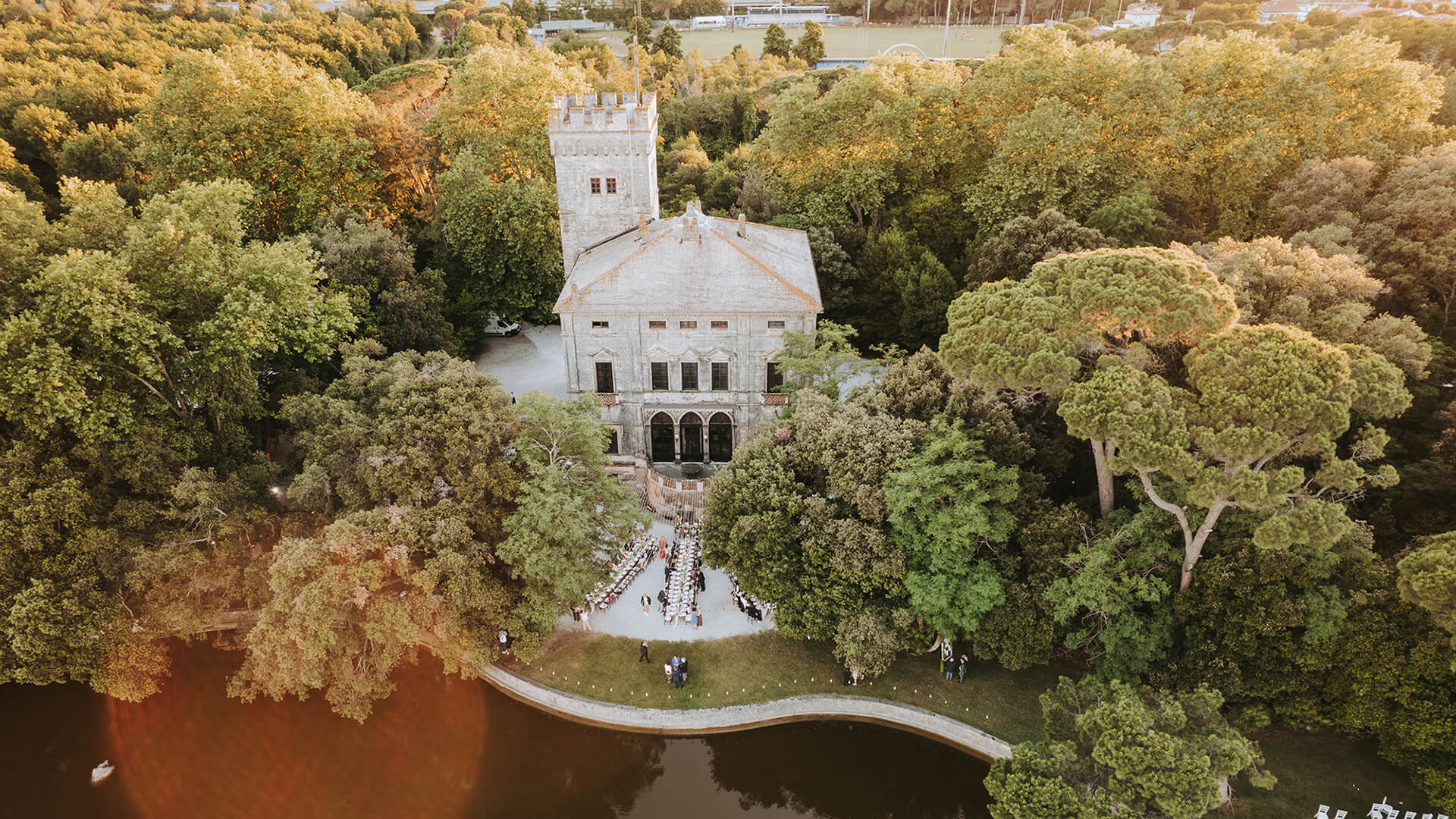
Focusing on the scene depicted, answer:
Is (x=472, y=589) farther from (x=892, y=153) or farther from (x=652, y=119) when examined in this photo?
(x=892, y=153)

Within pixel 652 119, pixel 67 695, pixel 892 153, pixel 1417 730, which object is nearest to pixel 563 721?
pixel 67 695

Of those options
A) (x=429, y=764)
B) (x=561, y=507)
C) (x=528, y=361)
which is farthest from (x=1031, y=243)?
(x=429, y=764)

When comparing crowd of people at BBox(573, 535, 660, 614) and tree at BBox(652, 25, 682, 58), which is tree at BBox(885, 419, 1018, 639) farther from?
tree at BBox(652, 25, 682, 58)

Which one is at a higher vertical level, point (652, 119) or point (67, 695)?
point (652, 119)

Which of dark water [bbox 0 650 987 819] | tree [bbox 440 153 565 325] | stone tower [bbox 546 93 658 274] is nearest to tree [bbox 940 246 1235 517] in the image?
dark water [bbox 0 650 987 819]

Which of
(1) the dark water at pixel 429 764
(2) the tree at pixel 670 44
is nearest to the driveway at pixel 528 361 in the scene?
(1) the dark water at pixel 429 764

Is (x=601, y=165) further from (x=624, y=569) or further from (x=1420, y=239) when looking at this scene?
(x=1420, y=239)
